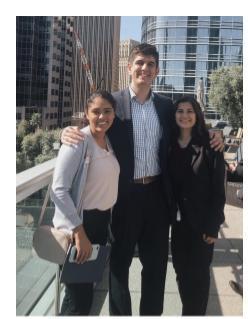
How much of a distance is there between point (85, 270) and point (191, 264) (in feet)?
1.90

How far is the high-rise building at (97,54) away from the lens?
218 centimetres

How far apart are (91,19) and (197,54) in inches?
38.8

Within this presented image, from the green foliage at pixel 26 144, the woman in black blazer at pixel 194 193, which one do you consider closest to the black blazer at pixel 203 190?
the woman in black blazer at pixel 194 193

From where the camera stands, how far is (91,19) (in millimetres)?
2164

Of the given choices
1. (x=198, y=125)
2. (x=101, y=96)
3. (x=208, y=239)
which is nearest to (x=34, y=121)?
(x=101, y=96)

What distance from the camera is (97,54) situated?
2.97 metres

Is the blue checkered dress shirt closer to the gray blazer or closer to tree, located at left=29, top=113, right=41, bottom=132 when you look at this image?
the gray blazer

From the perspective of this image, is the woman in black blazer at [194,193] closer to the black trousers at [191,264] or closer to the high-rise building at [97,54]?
the black trousers at [191,264]

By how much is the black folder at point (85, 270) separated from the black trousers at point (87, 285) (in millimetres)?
43

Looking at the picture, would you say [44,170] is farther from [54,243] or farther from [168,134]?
[168,134]

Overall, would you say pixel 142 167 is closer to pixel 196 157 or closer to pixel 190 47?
pixel 196 157

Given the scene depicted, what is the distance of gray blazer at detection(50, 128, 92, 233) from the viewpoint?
158cm

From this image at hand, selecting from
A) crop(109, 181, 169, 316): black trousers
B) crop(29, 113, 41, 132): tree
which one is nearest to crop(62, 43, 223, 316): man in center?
crop(109, 181, 169, 316): black trousers
